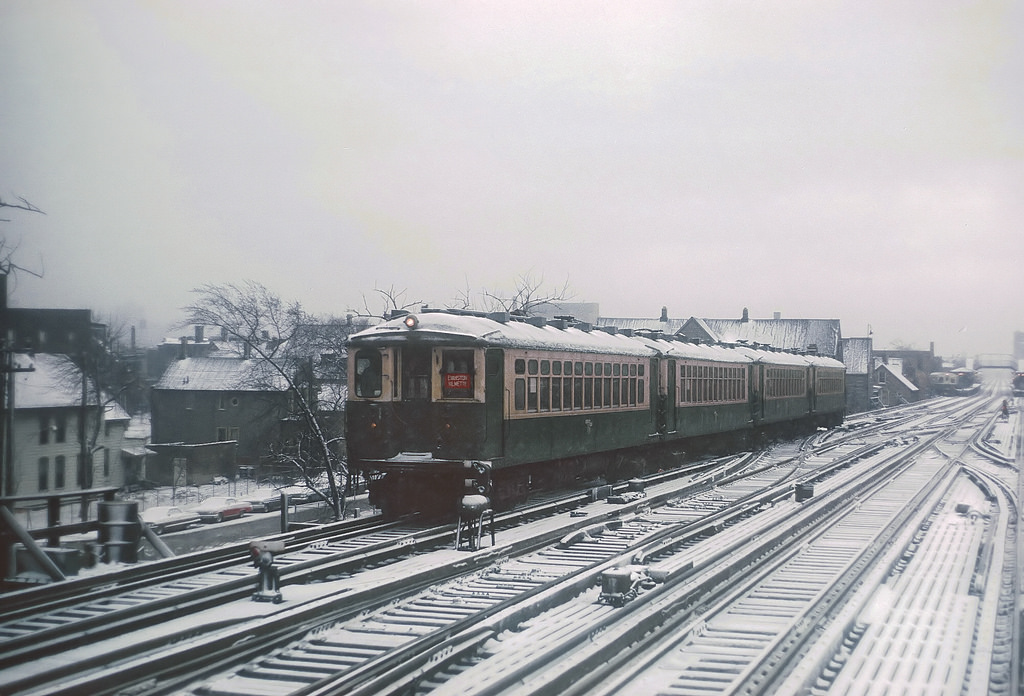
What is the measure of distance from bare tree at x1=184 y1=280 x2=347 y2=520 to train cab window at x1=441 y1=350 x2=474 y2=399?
8641mm

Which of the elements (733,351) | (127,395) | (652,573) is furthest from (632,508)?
(127,395)

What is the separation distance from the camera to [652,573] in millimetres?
8773

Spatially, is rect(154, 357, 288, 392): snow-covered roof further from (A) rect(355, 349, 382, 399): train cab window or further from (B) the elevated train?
(A) rect(355, 349, 382, 399): train cab window

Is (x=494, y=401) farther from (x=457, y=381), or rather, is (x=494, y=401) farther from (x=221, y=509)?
(x=221, y=509)

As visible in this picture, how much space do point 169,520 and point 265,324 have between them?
8407 millimetres

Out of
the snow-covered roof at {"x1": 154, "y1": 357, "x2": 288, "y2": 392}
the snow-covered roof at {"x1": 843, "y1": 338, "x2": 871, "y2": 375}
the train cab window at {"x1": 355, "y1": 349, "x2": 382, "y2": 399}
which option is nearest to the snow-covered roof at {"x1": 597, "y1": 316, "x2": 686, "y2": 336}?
the snow-covered roof at {"x1": 843, "y1": 338, "x2": 871, "y2": 375}

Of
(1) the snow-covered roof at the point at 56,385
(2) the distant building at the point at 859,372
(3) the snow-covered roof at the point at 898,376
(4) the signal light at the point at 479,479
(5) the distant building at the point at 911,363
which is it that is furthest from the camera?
(3) the snow-covered roof at the point at 898,376

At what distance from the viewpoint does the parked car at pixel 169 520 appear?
15.6 meters

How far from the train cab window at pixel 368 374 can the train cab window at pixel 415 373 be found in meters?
0.38

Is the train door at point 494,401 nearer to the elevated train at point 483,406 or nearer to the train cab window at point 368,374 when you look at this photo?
the elevated train at point 483,406

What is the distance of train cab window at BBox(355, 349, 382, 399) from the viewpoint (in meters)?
12.9

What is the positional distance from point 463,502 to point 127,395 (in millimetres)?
26953

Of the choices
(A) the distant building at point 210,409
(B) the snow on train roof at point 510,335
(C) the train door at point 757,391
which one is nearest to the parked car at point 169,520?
(B) the snow on train roof at point 510,335

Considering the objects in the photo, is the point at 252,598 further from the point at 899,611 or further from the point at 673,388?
the point at 673,388
